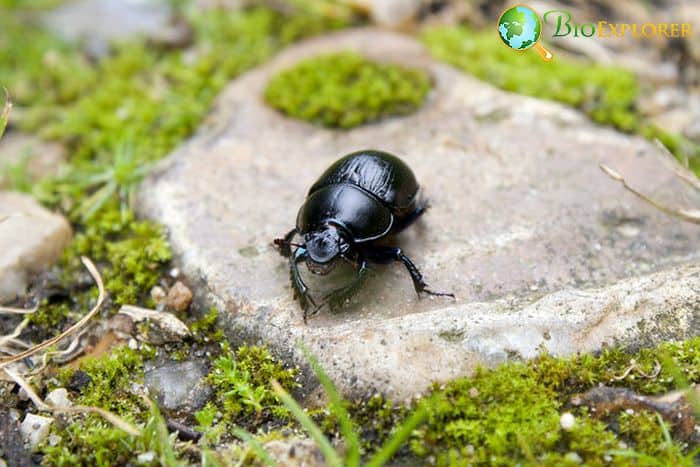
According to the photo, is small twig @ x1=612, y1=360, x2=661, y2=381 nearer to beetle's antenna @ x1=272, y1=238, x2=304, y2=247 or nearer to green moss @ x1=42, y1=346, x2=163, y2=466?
beetle's antenna @ x1=272, y1=238, x2=304, y2=247

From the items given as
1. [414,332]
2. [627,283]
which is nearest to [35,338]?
[414,332]

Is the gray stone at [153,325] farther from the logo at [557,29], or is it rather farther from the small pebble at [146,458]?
the logo at [557,29]

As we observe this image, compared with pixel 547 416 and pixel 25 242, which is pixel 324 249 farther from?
pixel 25 242

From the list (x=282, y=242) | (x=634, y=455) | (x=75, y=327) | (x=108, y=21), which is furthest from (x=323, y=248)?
(x=108, y=21)

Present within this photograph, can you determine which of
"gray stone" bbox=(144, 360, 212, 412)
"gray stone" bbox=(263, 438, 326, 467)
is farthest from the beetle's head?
"gray stone" bbox=(263, 438, 326, 467)

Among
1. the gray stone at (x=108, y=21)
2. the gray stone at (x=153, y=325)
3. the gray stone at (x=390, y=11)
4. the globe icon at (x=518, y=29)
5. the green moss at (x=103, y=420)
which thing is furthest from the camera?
the gray stone at (x=108, y=21)

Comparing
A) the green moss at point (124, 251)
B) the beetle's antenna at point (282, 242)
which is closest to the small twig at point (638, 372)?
the beetle's antenna at point (282, 242)
